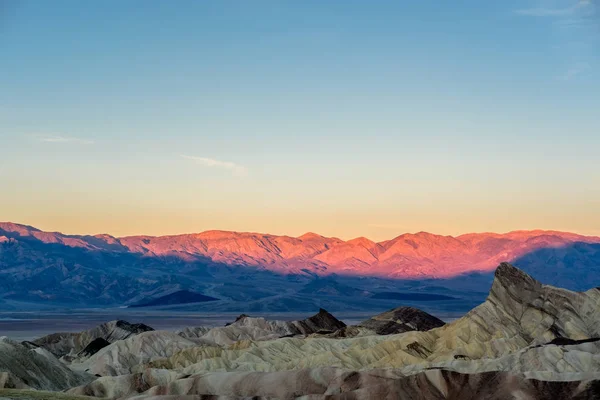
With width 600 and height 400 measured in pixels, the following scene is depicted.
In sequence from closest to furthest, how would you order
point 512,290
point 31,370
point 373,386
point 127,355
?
point 373,386, point 31,370, point 512,290, point 127,355

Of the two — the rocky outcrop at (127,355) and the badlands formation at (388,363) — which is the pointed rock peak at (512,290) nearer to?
the badlands formation at (388,363)

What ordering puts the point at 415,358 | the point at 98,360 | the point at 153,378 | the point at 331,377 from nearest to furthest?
the point at 331,377
the point at 153,378
the point at 415,358
the point at 98,360

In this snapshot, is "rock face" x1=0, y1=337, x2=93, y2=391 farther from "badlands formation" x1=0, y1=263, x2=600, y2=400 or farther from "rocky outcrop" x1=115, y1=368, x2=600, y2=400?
"rocky outcrop" x1=115, y1=368, x2=600, y2=400

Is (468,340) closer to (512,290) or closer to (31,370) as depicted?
(512,290)

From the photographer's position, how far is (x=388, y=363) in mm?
136250

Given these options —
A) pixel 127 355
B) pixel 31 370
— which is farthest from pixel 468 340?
pixel 127 355

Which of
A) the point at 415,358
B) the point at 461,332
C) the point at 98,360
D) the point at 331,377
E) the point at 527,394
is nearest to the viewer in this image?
the point at 527,394

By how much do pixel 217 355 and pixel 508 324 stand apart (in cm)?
5512

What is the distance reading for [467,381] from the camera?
89.2 m

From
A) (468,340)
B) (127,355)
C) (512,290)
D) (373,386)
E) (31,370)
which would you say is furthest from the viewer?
(127,355)

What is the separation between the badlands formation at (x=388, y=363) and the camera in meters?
89.2

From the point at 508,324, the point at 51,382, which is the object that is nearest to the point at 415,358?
the point at 508,324

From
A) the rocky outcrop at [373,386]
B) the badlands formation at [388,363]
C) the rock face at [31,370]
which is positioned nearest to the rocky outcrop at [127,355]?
the badlands formation at [388,363]

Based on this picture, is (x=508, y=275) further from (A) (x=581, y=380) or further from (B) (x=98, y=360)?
(B) (x=98, y=360)
